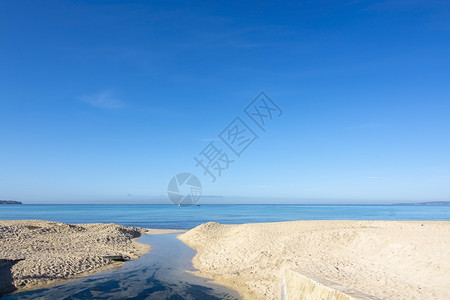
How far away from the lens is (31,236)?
21844mm

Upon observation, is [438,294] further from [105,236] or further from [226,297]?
[105,236]

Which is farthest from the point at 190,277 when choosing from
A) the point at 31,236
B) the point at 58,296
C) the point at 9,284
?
the point at 31,236

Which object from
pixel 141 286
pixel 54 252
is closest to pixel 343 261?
pixel 141 286

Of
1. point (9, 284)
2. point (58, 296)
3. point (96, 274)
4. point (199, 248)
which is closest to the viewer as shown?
point (58, 296)

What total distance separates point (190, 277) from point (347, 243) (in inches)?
331

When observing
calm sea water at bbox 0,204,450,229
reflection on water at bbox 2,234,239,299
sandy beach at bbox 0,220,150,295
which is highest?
sandy beach at bbox 0,220,150,295

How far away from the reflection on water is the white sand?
42.1 inches

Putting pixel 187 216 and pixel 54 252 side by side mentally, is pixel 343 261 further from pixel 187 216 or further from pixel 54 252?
pixel 187 216

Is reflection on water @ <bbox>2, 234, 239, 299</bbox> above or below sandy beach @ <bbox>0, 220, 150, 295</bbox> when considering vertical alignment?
below

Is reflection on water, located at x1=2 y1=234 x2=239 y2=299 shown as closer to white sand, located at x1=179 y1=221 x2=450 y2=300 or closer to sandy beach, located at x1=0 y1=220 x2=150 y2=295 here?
sandy beach, located at x1=0 y1=220 x2=150 y2=295

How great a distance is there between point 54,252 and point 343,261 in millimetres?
16238

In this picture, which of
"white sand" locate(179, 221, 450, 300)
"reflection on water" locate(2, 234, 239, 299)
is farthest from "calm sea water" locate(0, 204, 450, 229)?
"reflection on water" locate(2, 234, 239, 299)

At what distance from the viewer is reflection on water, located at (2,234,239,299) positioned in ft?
34.7

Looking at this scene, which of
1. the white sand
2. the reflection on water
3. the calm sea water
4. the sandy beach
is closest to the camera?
the white sand
